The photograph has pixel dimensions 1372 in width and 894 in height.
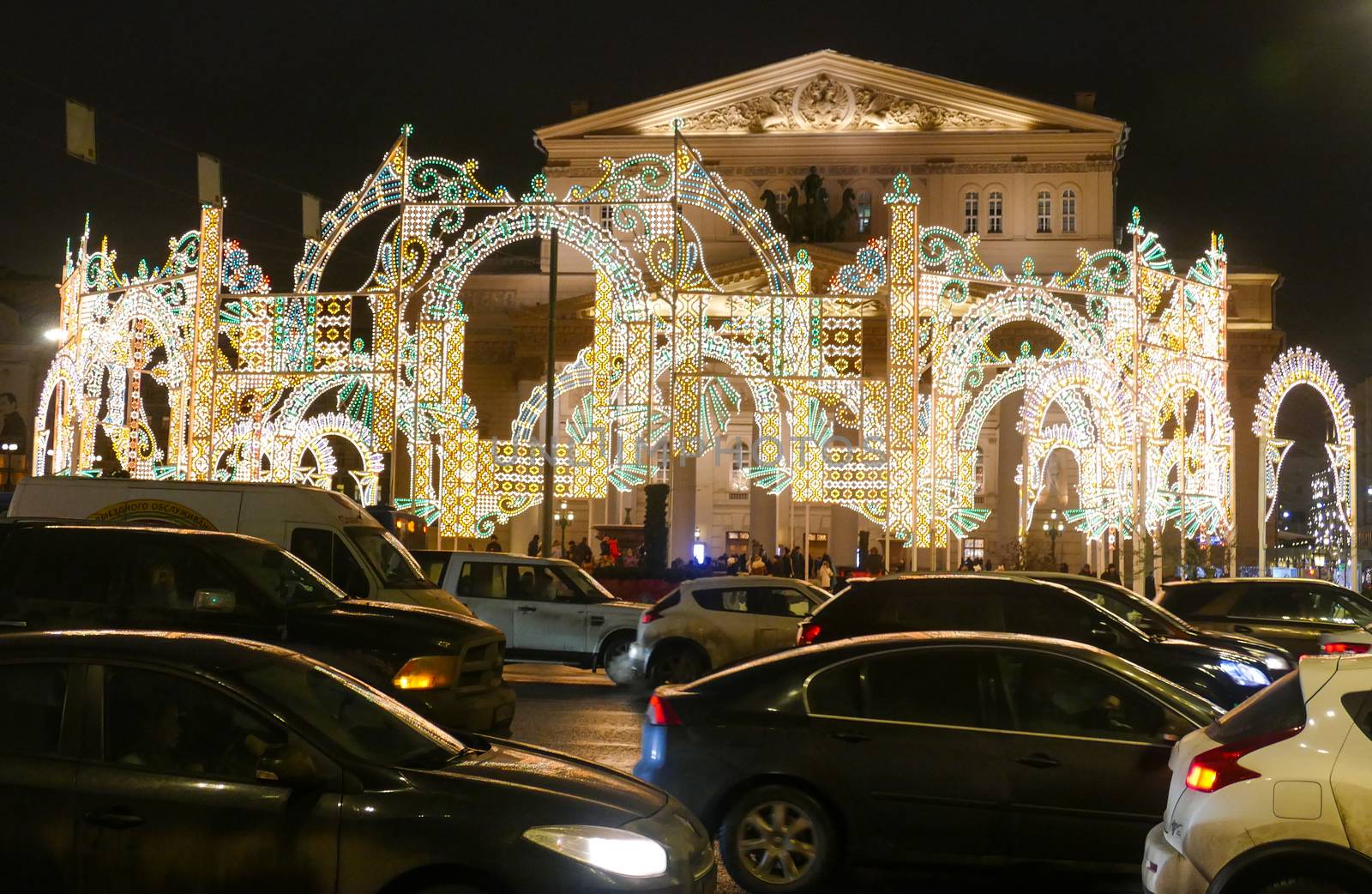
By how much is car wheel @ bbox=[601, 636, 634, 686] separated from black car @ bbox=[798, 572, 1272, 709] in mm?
6010

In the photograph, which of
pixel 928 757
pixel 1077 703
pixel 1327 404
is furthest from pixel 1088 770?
pixel 1327 404

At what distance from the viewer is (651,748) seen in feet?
29.1

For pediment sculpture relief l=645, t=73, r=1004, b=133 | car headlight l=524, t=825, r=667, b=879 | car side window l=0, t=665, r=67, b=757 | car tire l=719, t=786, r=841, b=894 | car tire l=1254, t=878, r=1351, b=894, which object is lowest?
car tire l=719, t=786, r=841, b=894

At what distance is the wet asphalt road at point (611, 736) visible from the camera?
8.68 m

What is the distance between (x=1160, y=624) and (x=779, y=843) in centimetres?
712

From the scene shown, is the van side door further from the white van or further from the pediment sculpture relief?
the pediment sculpture relief

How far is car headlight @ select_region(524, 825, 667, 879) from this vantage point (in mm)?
6004

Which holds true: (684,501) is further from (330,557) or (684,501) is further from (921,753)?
(921,753)

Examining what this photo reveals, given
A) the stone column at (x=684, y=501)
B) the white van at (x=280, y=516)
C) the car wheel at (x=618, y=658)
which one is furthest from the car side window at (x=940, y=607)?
the stone column at (x=684, y=501)

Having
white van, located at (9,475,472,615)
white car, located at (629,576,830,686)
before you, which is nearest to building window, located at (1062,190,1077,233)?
white car, located at (629,576,830,686)

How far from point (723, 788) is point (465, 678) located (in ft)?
11.7

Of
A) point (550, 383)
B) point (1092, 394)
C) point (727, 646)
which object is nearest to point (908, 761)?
point (727, 646)

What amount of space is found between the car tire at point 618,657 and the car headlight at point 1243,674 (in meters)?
8.52

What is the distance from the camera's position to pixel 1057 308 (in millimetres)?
31344
